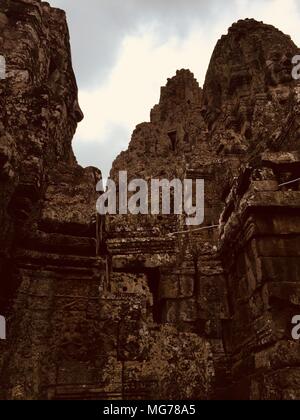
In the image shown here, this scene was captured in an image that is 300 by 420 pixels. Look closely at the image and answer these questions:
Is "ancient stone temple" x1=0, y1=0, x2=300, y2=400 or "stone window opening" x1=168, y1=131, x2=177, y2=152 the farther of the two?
"stone window opening" x1=168, y1=131, x2=177, y2=152

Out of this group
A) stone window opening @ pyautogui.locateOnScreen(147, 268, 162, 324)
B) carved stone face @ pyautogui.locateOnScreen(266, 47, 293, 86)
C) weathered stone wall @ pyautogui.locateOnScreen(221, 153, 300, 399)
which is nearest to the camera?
weathered stone wall @ pyautogui.locateOnScreen(221, 153, 300, 399)

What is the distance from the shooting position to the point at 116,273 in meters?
8.00

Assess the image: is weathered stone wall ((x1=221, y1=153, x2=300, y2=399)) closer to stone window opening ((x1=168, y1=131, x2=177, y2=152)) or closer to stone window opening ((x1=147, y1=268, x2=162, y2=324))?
stone window opening ((x1=147, y1=268, x2=162, y2=324))

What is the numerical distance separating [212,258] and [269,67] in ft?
83.0

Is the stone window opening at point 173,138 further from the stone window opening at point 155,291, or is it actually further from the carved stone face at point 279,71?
the stone window opening at point 155,291

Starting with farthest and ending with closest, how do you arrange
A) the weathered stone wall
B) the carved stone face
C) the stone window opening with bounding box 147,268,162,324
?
the carved stone face → the stone window opening with bounding box 147,268,162,324 → the weathered stone wall

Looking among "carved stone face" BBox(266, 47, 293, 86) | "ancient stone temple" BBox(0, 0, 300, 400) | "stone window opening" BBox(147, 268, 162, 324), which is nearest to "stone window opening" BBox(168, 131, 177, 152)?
"carved stone face" BBox(266, 47, 293, 86)

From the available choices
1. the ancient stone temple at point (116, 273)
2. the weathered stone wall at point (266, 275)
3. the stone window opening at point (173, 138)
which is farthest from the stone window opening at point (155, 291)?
the stone window opening at point (173, 138)

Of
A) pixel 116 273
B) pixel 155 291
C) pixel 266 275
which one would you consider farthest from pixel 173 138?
pixel 266 275

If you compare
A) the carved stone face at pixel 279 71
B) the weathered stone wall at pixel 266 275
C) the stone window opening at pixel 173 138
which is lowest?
the weathered stone wall at pixel 266 275

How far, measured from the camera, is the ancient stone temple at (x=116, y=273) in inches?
153

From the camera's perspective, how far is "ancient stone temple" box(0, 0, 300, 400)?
12.8 feet

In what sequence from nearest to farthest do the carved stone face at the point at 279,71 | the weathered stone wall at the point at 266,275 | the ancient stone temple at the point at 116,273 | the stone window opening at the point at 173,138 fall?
the ancient stone temple at the point at 116,273
the weathered stone wall at the point at 266,275
the carved stone face at the point at 279,71
the stone window opening at the point at 173,138

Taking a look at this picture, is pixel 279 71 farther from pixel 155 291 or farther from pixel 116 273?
pixel 116 273
